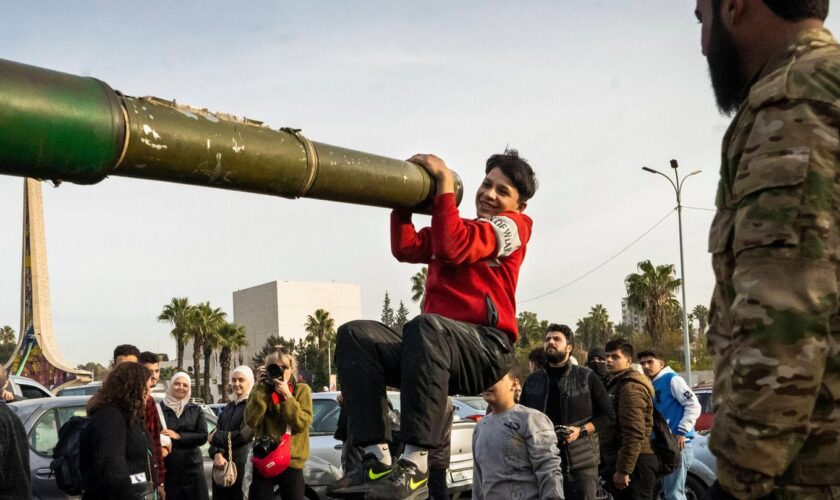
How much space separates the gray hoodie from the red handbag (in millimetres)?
2834

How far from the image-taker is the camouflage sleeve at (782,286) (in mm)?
2012

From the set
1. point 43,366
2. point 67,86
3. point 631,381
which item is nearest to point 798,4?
point 67,86

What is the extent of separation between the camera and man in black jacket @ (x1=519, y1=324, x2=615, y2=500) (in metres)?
7.52

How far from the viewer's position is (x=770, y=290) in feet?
6.67

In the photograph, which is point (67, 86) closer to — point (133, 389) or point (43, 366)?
point (133, 389)

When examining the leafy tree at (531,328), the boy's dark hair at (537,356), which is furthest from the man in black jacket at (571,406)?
the leafy tree at (531,328)

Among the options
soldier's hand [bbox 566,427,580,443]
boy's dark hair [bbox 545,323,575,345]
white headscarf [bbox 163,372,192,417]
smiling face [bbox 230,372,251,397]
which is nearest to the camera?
soldier's hand [bbox 566,427,580,443]

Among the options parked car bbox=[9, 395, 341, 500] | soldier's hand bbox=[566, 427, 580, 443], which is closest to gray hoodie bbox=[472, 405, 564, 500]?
soldier's hand bbox=[566, 427, 580, 443]

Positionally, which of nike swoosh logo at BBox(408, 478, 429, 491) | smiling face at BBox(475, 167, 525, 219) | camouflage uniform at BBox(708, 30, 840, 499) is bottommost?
nike swoosh logo at BBox(408, 478, 429, 491)

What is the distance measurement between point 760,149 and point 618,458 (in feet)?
21.9

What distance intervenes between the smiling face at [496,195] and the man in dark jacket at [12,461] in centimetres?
372

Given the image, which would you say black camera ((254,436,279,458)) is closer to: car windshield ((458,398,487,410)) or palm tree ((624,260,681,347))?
car windshield ((458,398,487,410))

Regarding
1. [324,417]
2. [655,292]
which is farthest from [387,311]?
[324,417]

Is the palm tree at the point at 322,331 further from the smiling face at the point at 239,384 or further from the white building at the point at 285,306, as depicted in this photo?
the smiling face at the point at 239,384
